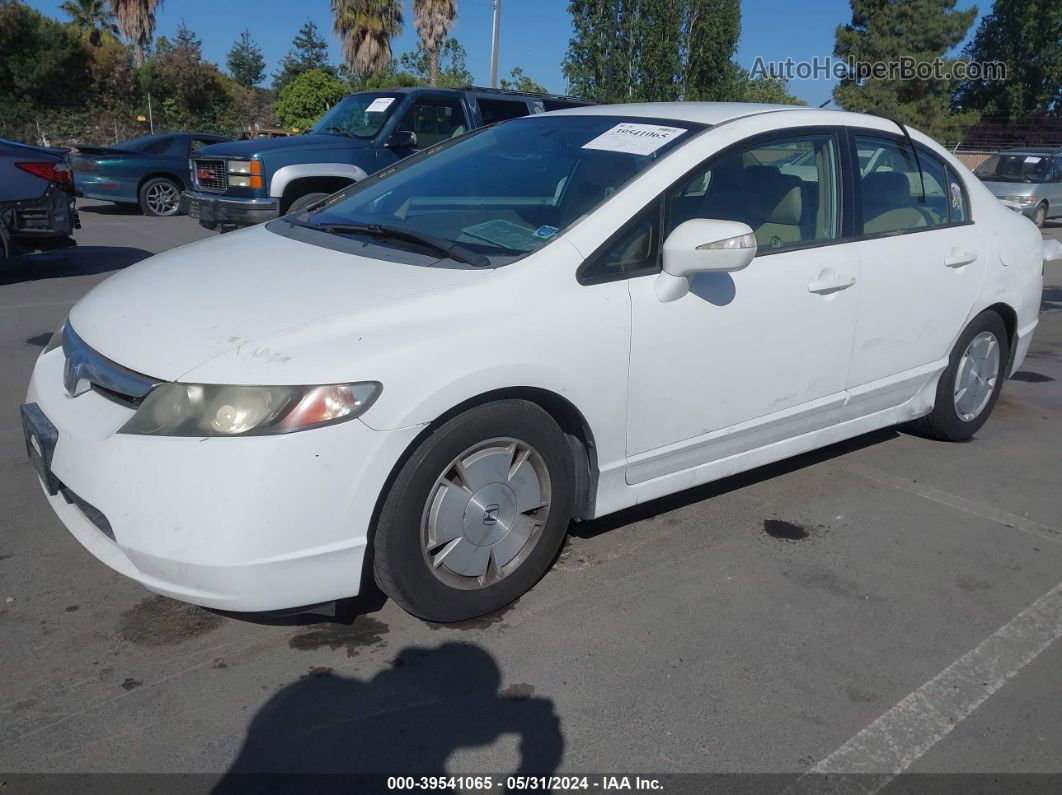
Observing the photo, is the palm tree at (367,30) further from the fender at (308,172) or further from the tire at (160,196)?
the fender at (308,172)

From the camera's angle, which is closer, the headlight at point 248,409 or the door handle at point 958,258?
the headlight at point 248,409

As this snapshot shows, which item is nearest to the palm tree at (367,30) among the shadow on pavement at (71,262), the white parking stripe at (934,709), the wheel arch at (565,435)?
the shadow on pavement at (71,262)

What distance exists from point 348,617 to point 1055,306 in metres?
9.48

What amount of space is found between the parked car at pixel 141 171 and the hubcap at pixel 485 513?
43.5 feet

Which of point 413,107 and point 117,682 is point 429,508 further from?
point 413,107

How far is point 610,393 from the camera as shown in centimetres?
324

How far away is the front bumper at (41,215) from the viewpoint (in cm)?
847

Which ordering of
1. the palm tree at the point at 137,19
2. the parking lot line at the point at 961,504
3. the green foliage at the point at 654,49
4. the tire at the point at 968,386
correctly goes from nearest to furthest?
the parking lot line at the point at 961,504 < the tire at the point at 968,386 < the green foliage at the point at 654,49 < the palm tree at the point at 137,19

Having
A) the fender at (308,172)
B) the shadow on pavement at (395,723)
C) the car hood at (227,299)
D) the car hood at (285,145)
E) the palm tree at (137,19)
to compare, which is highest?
the palm tree at (137,19)

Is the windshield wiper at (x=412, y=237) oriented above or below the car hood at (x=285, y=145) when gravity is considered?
below

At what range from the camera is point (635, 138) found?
3.73 metres

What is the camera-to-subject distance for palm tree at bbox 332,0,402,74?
30906mm

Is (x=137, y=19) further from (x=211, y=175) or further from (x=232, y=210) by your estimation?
(x=232, y=210)

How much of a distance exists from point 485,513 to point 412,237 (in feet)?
3.59
